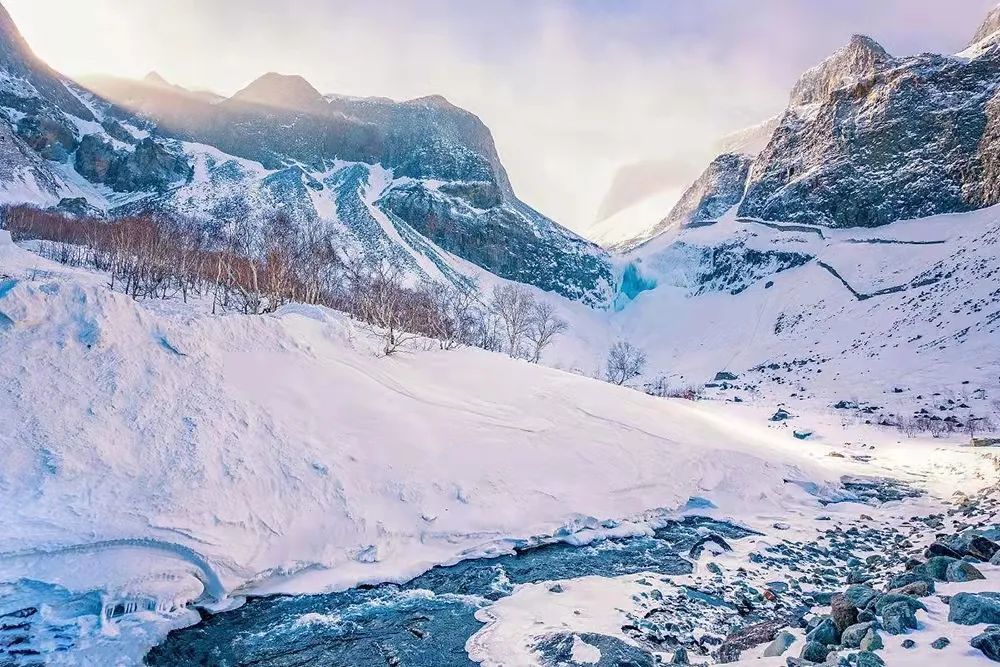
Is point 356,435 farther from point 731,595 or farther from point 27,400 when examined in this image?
point 731,595

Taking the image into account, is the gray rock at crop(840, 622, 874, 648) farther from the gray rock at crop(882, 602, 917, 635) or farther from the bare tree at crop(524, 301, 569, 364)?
the bare tree at crop(524, 301, 569, 364)

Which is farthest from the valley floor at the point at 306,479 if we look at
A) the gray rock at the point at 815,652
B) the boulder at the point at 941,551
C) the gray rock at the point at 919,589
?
the boulder at the point at 941,551

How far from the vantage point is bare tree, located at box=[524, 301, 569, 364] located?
47.6 m

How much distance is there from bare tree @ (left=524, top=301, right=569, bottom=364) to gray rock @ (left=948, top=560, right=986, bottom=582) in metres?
38.0

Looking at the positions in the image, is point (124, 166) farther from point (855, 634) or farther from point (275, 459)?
point (855, 634)

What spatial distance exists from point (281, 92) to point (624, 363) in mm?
103546

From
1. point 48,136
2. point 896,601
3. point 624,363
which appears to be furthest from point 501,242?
point 896,601

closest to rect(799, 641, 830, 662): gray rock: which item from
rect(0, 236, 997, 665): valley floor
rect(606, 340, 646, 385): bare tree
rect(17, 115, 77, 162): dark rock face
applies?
rect(0, 236, 997, 665): valley floor

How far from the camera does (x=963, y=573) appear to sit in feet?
22.1

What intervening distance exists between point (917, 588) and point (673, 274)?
78519mm

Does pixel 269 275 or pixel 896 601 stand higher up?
pixel 269 275

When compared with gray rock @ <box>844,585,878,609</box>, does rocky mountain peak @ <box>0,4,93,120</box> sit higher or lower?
higher

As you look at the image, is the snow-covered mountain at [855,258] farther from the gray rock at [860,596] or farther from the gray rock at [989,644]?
the gray rock at [989,644]

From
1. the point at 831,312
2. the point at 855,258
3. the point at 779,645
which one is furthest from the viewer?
the point at 855,258
